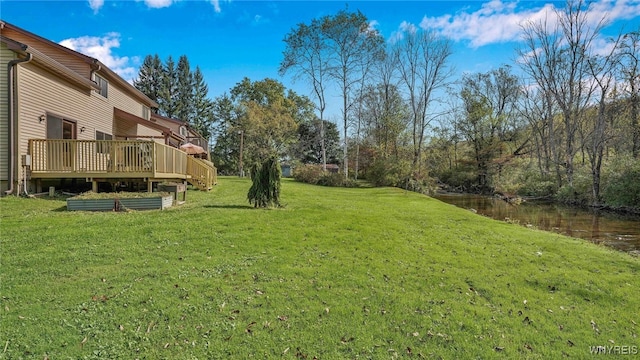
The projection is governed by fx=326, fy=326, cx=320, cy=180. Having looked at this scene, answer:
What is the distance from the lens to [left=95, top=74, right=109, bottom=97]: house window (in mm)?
14609

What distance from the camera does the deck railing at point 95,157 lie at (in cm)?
1023

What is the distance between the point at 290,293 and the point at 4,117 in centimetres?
1083

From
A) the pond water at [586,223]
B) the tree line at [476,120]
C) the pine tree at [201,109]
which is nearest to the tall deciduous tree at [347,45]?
the tree line at [476,120]

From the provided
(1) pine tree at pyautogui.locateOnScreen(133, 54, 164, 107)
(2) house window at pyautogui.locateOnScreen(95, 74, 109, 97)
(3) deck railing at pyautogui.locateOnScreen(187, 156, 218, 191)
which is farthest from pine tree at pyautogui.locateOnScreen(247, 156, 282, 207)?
(1) pine tree at pyautogui.locateOnScreen(133, 54, 164, 107)

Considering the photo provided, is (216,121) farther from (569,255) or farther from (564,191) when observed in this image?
(569,255)

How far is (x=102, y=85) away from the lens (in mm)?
15094

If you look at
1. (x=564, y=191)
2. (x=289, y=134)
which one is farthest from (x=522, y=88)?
(x=289, y=134)

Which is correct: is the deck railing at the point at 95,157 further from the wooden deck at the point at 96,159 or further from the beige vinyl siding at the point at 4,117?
the beige vinyl siding at the point at 4,117

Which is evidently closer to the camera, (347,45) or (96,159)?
(96,159)

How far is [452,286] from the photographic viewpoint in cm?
507

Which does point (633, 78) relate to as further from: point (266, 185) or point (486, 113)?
point (266, 185)

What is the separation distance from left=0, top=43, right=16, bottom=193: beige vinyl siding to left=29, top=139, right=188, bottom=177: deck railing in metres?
0.60

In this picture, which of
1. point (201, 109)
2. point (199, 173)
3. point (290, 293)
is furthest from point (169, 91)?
point (290, 293)

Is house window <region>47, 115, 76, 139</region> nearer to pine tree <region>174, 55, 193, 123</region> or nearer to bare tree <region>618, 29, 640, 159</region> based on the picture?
bare tree <region>618, 29, 640, 159</region>
